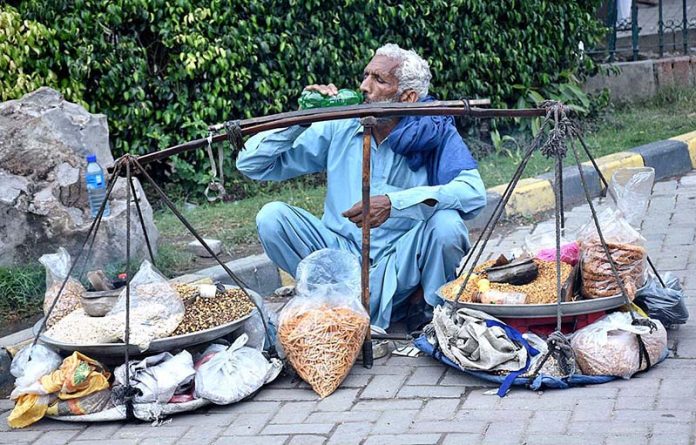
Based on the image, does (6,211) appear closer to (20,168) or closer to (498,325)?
(20,168)

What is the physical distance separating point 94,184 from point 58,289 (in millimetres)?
1085

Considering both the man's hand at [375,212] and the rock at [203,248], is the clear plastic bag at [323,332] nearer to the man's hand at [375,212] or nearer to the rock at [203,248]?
the man's hand at [375,212]

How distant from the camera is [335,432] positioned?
3.52 meters

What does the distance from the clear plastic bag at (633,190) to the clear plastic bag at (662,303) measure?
29 cm

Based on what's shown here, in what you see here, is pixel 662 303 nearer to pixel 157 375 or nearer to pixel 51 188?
pixel 157 375

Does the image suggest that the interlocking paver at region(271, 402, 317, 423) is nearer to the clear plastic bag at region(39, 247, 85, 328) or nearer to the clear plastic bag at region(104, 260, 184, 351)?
the clear plastic bag at region(104, 260, 184, 351)

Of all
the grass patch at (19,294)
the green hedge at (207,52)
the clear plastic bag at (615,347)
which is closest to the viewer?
the clear plastic bag at (615,347)

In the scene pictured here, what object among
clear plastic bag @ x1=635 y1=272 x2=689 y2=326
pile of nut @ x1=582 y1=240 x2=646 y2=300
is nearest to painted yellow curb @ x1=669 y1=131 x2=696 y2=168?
clear plastic bag @ x1=635 y1=272 x2=689 y2=326

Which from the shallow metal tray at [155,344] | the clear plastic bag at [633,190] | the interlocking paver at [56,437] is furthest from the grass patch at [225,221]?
the clear plastic bag at [633,190]

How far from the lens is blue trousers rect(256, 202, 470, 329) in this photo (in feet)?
14.2

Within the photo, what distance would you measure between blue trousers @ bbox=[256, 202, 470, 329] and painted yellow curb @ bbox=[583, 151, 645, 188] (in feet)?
9.95

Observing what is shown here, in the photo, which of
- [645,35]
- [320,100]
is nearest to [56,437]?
[320,100]

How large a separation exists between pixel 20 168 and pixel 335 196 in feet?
5.57

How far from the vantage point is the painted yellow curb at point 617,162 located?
23.4ft
